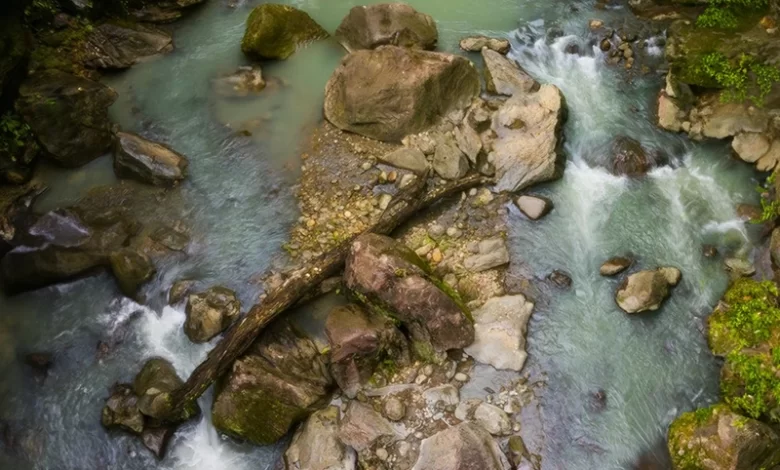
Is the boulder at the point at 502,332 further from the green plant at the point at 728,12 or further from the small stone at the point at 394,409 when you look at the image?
the green plant at the point at 728,12

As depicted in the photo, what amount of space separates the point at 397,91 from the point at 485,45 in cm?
250

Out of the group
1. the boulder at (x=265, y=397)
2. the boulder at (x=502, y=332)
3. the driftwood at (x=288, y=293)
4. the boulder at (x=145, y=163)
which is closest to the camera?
the boulder at (x=265, y=397)

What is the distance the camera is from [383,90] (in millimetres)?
10352

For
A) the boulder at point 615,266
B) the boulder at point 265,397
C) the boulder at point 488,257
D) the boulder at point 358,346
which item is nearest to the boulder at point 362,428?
the boulder at point 358,346

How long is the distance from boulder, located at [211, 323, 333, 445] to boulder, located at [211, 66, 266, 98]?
210 inches

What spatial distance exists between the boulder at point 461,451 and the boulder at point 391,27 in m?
7.25

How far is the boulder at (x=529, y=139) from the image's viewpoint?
9.99m

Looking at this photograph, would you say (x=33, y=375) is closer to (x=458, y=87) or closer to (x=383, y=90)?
(x=383, y=90)

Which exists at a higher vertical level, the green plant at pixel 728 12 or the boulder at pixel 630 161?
the green plant at pixel 728 12

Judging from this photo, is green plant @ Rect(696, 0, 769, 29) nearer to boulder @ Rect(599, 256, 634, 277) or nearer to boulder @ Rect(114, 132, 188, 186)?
boulder @ Rect(599, 256, 634, 277)

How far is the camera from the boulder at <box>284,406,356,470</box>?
7.75 m

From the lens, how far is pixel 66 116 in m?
10.4

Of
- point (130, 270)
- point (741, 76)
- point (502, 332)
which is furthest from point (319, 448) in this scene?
point (741, 76)

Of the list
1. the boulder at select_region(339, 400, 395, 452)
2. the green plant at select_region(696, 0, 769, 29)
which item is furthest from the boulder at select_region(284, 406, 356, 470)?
the green plant at select_region(696, 0, 769, 29)
